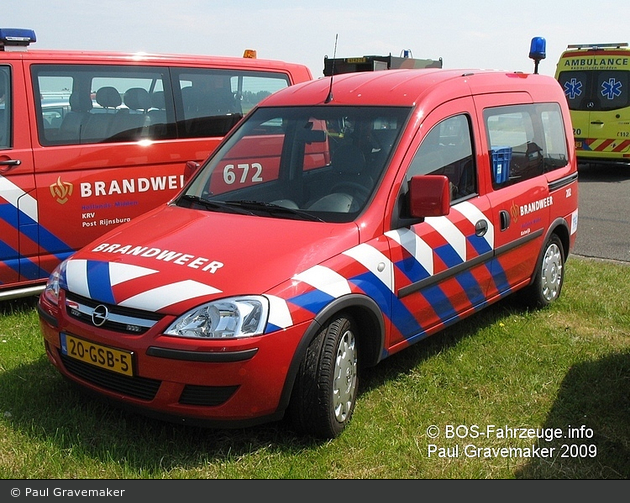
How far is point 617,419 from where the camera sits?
402cm

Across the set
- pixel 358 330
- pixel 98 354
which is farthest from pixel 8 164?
pixel 358 330

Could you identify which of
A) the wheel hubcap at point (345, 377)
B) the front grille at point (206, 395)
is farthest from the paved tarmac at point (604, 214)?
the front grille at point (206, 395)

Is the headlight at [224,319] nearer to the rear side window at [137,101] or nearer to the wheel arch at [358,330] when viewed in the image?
the wheel arch at [358,330]

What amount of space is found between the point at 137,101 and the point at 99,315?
121 inches

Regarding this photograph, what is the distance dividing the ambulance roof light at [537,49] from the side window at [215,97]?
2.45 meters

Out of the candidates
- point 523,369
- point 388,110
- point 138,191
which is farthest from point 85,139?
point 523,369

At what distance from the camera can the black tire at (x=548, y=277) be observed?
570 cm

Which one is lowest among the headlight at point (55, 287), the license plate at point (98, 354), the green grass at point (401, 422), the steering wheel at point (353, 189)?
the green grass at point (401, 422)

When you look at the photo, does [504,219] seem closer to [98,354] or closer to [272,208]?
[272,208]

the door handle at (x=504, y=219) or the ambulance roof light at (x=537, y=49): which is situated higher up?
the ambulance roof light at (x=537, y=49)

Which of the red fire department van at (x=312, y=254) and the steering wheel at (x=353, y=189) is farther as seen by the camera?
the steering wheel at (x=353, y=189)

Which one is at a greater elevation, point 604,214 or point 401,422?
point 401,422

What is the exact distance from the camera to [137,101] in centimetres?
612

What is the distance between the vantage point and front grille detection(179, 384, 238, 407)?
10.9 ft
